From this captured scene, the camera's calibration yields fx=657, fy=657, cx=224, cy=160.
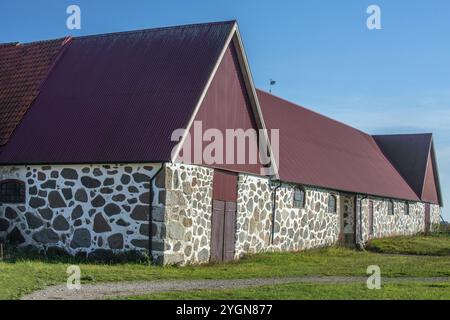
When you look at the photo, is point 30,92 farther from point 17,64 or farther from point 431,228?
point 431,228

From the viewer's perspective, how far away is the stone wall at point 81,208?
17047mm

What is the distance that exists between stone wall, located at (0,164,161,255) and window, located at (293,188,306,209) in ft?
26.8

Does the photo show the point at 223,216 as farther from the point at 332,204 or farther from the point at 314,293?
the point at 332,204

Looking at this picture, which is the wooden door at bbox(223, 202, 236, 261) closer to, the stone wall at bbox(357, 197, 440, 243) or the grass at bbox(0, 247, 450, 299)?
the grass at bbox(0, 247, 450, 299)

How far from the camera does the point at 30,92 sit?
20.6 meters

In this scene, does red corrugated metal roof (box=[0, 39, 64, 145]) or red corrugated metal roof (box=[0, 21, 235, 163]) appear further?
red corrugated metal roof (box=[0, 39, 64, 145])

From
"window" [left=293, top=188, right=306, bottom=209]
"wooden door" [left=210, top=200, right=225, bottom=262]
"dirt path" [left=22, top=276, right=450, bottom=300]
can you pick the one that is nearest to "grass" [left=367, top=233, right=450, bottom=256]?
"window" [left=293, top=188, right=306, bottom=209]

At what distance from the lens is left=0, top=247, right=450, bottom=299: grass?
524 inches

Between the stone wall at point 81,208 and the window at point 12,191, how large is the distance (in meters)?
0.17

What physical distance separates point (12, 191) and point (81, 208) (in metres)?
2.54

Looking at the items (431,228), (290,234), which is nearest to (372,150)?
(431,228)

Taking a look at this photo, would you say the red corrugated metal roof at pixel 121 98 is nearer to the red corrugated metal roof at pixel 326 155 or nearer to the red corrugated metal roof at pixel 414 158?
the red corrugated metal roof at pixel 326 155

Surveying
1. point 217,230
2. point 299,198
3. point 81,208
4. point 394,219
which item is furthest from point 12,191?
point 394,219
